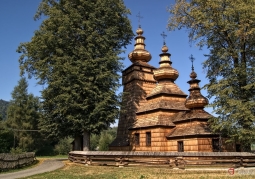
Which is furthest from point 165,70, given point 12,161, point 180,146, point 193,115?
point 12,161

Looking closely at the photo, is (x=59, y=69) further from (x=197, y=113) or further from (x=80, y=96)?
(x=197, y=113)

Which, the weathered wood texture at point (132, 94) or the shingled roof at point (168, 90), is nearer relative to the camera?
the shingled roof at point (168, 90)

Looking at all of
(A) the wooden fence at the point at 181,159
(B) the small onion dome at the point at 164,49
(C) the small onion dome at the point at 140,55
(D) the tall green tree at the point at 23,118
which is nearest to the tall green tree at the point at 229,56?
(A) the wooden fence at the point at 181,159

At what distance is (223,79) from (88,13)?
13.2 meters

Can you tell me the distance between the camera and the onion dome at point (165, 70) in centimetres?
2745

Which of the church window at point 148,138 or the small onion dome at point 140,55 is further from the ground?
the small onion dome at point 140,55

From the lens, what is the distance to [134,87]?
29.3m

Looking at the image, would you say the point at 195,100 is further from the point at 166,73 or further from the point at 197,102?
the point at 166,73

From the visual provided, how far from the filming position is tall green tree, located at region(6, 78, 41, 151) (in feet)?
150

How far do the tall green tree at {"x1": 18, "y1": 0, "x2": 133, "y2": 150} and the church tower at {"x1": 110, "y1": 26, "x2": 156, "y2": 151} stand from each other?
17.9ft

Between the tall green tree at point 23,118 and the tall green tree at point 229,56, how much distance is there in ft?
120

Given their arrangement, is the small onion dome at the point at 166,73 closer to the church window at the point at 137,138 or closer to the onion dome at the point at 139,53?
the onion dome at the point at 139,53

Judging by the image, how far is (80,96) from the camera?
20828mm

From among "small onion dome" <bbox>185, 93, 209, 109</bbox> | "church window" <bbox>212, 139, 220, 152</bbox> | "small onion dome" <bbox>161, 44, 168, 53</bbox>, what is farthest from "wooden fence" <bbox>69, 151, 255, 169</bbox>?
"small onion dome" <bbox>161, 44, 168, 53</bbox>
